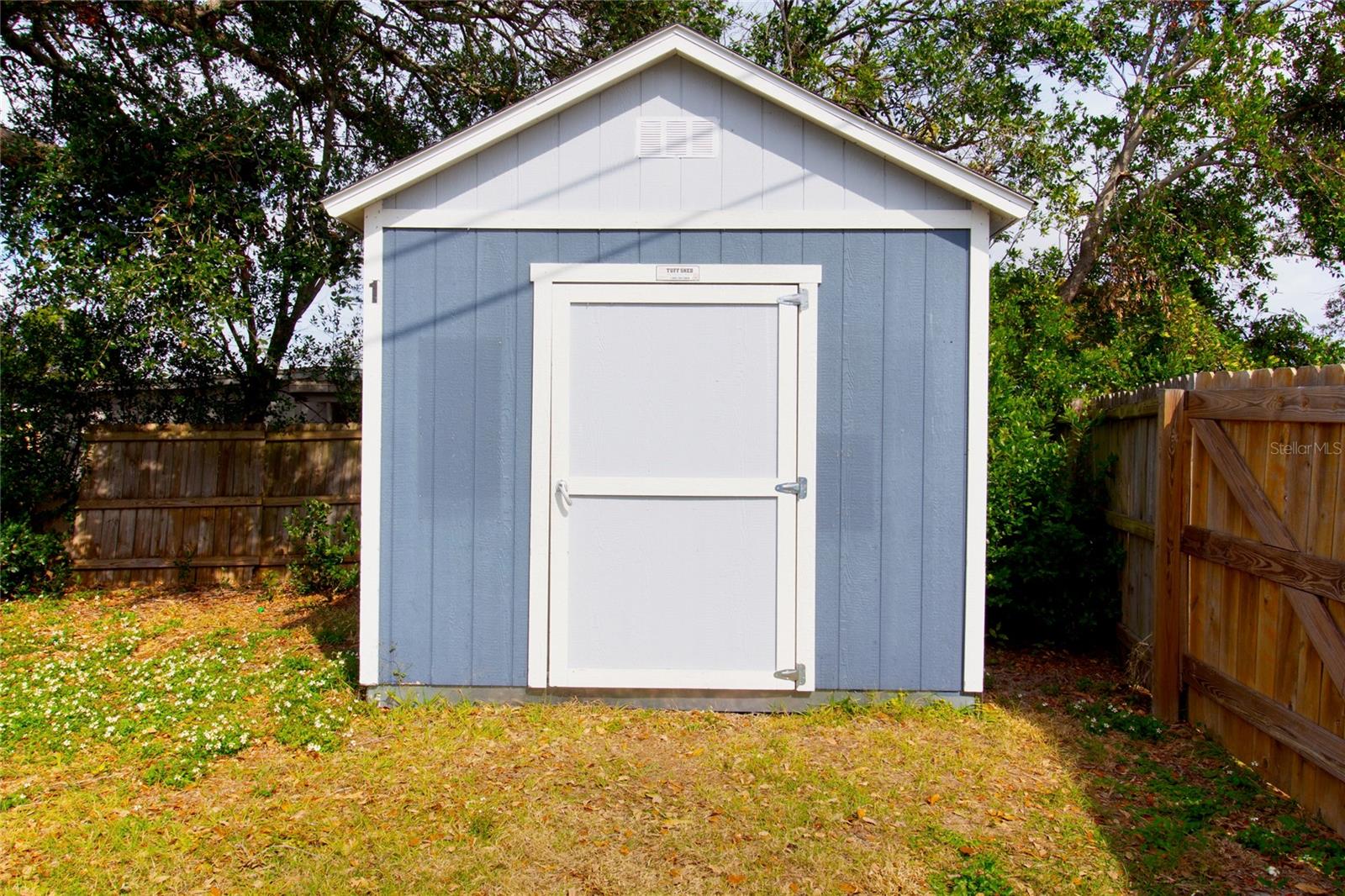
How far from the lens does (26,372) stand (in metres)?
7.58

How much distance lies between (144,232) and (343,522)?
9.35 feet

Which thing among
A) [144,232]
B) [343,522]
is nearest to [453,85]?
[144,232]

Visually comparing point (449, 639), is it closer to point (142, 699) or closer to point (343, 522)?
point (142, 699)

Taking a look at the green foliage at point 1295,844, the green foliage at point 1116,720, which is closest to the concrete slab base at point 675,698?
the green foliage at point 1116,720

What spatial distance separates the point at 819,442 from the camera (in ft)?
15.6

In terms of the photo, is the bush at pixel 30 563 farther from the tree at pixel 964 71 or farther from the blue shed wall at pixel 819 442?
the tree at pixel 964 71

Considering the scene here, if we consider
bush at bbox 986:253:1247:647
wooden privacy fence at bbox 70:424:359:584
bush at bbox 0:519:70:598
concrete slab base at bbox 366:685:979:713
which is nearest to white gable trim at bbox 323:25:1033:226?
bush at bbox 986:253:1247:647

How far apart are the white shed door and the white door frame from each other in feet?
0.05

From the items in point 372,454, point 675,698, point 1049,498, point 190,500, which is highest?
point 372,454

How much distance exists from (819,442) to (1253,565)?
6.60 feet

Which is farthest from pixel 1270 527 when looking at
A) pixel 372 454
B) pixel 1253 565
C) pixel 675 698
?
pixel 372 454

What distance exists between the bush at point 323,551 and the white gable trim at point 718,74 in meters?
3.98

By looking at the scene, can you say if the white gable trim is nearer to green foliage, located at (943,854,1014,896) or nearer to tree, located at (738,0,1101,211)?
green foliage, located at (943,854,1014,896)

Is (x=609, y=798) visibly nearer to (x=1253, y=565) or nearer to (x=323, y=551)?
(x=1253, y=565)
